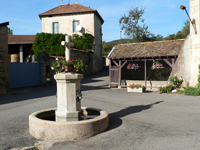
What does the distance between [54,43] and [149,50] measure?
12.5 m

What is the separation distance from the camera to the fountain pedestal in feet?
15.7

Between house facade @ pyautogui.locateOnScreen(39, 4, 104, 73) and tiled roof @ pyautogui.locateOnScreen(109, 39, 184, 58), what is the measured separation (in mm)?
10145

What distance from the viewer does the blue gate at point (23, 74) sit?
1404cm

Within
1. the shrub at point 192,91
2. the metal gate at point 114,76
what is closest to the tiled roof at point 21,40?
the metal gate at point 114,76

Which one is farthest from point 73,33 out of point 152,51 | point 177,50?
point 177,50

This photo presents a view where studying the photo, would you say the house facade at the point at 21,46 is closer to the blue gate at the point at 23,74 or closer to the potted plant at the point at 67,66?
the blue gate at the point at 23,74

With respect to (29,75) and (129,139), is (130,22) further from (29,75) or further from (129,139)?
(129,139)

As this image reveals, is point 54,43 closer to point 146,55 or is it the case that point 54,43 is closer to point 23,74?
point 23,74

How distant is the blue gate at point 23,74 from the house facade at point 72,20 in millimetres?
10441

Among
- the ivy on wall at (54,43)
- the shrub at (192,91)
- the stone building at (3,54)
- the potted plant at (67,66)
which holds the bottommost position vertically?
the shrub at (192,91)

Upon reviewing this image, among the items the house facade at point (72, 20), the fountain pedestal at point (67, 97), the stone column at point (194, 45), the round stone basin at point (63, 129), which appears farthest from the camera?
the house facade at point (72, 20)

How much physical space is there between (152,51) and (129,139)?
1089 cm

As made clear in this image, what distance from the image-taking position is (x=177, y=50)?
515 inches

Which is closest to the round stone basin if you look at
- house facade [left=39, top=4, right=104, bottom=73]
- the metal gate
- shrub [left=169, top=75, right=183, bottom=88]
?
shrub [left=169, top=75, right=183, bottom=88]
